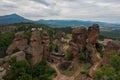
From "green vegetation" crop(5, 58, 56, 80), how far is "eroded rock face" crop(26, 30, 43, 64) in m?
3.32

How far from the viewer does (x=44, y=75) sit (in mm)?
65688

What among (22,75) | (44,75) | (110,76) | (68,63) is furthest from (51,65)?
(110,76)

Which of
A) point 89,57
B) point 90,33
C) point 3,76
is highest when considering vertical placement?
point 90,33

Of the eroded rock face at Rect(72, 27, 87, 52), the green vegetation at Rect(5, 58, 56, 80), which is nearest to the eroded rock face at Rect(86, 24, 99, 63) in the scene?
the eroded rock face at Rect(72, 27, 87, 52)

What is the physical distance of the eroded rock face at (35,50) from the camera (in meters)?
74.0

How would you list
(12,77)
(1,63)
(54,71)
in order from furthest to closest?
(1,63), (54,71), (12,77)

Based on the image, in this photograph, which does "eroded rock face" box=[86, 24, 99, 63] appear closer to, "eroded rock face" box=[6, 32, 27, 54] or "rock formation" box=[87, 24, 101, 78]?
"rock formation" box=[87, 24, 101, 78]

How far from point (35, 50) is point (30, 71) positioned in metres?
9.53

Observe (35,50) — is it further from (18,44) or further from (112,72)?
(112,72)

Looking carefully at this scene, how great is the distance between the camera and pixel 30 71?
6738cm

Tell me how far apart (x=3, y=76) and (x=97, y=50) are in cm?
2968

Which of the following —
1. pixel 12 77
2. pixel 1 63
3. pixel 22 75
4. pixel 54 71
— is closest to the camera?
pixel 22 75

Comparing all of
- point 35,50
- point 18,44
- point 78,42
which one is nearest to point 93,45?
point 78,42

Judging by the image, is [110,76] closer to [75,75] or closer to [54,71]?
[75,75]
